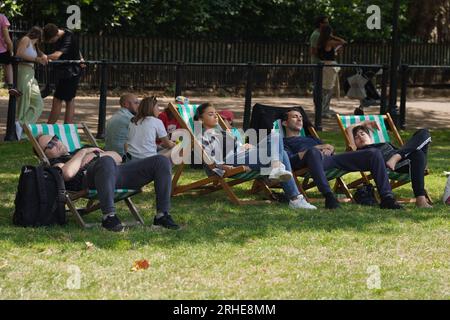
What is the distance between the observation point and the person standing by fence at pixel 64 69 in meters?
16.2

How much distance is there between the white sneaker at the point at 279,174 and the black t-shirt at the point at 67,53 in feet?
19.1

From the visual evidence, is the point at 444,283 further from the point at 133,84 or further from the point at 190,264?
the point at 133,84

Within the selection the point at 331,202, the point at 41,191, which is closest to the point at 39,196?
the point at 41,191

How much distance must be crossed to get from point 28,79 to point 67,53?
946mm

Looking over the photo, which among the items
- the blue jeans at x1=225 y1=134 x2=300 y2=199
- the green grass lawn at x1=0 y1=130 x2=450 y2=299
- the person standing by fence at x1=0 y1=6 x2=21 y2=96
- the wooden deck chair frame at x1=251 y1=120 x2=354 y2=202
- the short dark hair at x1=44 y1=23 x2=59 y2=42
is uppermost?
the short dark hair at x1=44 y1=23 x2=59 y2=42

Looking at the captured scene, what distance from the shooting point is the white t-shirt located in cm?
1109

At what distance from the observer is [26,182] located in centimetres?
964

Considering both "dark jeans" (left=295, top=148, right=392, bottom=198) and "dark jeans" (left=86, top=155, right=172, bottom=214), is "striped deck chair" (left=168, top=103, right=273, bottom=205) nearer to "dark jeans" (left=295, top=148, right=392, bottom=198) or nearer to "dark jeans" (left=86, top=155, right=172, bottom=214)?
"dark jeans" (left=295, top=148, right=392, bottom=198)

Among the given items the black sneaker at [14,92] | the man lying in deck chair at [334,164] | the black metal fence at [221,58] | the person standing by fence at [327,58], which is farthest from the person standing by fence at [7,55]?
the black metal fence at [221,58]

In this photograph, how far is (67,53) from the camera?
1638 cm

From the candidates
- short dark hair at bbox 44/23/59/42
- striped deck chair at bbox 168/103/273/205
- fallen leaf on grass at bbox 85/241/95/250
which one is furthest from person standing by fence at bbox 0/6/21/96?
fallen leaf on grass at bbox 85/241/95/250

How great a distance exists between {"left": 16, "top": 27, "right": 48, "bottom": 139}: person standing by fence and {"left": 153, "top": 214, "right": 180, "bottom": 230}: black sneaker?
6.02 metres

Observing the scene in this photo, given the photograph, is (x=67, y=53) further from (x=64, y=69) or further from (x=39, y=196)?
(x=39, y=196)

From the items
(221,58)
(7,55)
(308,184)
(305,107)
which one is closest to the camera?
(308,184)
